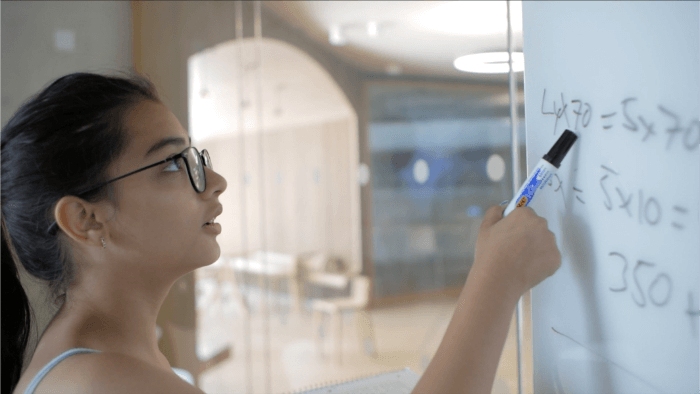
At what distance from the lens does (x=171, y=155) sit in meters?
0.47

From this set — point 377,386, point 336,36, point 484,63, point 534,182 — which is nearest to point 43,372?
point 377,386

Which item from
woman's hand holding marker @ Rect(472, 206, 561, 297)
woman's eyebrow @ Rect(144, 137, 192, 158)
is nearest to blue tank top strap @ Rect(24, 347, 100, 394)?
woman's eyebrow @ Rect(144, 137, 192, 158)

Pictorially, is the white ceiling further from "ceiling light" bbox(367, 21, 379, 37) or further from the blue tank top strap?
the blue tank top strap

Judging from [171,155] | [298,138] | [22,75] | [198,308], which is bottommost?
[198,308]

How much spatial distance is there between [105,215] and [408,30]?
69 cm

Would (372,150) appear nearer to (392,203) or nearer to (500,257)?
(392,203)

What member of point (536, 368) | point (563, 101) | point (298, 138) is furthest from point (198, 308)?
point (563, 101)

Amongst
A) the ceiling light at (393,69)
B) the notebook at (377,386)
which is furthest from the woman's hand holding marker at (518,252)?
the ceiling light at (393,69)

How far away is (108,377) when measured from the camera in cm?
36

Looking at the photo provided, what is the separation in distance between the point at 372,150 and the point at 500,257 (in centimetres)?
70

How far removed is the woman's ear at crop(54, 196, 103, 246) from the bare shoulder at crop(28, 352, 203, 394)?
0.38ft

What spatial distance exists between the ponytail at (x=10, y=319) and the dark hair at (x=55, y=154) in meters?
0.03

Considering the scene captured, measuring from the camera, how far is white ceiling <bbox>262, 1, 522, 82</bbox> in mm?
765

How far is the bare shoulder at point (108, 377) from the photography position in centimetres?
36
